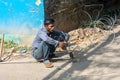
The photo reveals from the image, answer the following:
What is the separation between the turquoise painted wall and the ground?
754 millimetres

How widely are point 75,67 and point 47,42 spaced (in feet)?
2.35

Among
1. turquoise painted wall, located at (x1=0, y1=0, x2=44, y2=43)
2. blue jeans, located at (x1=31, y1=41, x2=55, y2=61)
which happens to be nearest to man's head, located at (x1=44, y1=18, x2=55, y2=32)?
blue jeans, located at (x1=31, y1=41, x2=55, y2=61)

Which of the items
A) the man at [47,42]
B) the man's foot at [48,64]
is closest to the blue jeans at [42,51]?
the man at [47,42]

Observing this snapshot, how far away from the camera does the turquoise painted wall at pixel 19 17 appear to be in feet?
29.9

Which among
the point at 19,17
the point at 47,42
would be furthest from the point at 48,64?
the point at 19,17

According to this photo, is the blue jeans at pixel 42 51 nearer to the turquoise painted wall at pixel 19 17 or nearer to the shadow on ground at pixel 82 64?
the shadow on ground at pixel 82 64

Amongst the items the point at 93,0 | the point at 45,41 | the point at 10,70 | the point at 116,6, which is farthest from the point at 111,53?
the point at 116,6

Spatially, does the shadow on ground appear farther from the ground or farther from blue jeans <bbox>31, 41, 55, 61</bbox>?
blue jeans <bbox>31, 41, 55, 61</bbox>

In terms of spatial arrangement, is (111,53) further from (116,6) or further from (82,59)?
(116,6)

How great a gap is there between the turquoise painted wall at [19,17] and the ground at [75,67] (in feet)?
2.47

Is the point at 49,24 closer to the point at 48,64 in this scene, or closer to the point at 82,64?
the point at 48,64

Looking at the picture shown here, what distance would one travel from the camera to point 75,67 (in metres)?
7.86

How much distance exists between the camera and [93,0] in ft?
37.1

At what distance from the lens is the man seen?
785cm
